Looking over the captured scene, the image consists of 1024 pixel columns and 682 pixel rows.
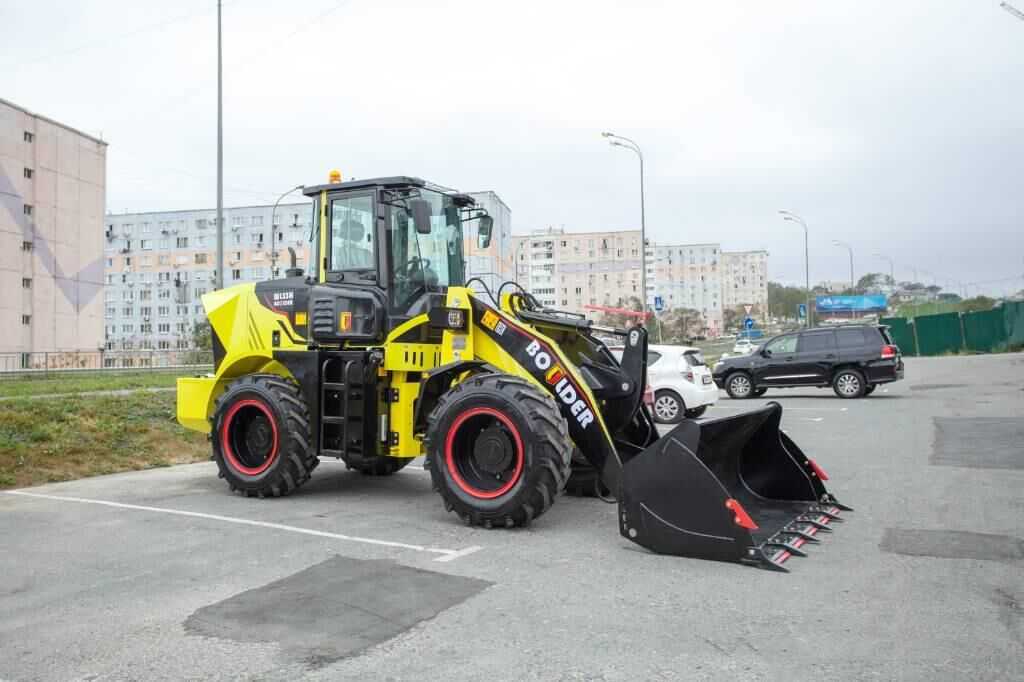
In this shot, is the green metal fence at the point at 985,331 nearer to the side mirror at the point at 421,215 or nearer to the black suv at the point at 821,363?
the black suv at the point at 821,363

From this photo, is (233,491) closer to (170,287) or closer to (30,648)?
(30,648)

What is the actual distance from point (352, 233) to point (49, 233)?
5016cm

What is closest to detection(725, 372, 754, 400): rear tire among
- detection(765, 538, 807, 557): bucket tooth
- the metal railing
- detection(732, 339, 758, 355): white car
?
detection(732, 339, 758, 355): white car

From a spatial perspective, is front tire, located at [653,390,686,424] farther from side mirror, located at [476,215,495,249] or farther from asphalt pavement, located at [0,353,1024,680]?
side mirror, located at [476,215,495,249]

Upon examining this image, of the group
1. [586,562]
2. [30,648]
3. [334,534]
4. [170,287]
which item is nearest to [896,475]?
[586,562]

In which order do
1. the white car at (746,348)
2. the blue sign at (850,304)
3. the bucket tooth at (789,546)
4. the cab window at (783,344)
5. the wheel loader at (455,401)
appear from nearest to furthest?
1. the bucket tooth at (789,546)
2. the wheel loader at (455,401)
3. the cab window at (783,344)
4. the white car at (746,348)
5. the blue sign at (850,304)

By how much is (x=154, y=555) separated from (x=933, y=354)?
48.2 metres

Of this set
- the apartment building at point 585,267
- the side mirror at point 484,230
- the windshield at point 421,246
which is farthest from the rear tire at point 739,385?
the apartment building at point 585,267

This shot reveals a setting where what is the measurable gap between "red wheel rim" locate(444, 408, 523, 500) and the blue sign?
97.7m

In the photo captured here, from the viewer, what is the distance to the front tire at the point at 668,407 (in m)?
16.1

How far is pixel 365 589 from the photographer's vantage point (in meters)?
4.88

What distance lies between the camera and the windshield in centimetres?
788

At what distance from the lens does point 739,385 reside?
2214 cm

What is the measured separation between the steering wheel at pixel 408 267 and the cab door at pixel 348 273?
0.19 metres
